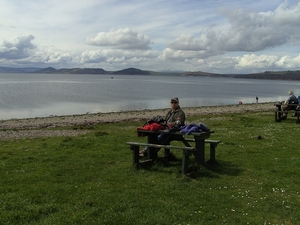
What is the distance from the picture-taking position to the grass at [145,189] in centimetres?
681

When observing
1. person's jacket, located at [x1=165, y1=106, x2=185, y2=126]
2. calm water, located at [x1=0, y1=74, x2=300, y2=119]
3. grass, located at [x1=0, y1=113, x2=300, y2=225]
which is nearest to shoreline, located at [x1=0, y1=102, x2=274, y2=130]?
calm water, located at [x1=0, y1=74, x2=300, y2=119]

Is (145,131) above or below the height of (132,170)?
above

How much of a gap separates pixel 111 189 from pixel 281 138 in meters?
11.2

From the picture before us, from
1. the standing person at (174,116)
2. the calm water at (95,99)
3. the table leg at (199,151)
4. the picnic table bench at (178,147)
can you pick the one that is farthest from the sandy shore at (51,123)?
the table leg at (199,151)

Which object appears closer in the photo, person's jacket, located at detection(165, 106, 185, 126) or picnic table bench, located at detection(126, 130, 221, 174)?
picnic table bench, located at detection(126, 130, 221, 174)

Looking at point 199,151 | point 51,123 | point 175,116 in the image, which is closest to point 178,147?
point 199,151

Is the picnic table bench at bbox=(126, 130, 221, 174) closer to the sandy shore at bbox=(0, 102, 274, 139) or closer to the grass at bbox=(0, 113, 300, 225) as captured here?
the grass at bbox=(0, 113, 300, 225)

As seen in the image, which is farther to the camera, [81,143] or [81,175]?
[81,143]

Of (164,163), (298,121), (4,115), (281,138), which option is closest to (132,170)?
(164,163)

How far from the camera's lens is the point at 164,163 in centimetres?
1117

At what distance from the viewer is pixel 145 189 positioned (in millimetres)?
8562

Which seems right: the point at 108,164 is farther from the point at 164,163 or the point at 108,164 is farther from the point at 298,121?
the point at 298,121

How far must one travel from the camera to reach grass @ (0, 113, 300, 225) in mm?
6809

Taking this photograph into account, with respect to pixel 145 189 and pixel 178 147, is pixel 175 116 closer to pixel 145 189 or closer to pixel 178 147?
pixel 178 147
